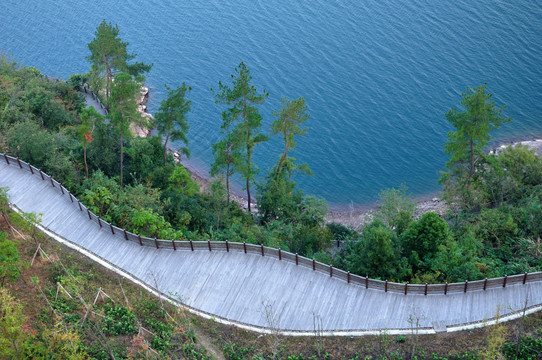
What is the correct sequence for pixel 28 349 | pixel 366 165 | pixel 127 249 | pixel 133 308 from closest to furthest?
pixel 28 349, pixel 133 308, pixel 127 249, pixel 366 165

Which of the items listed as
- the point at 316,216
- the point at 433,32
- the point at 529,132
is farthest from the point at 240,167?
the point at 433,32

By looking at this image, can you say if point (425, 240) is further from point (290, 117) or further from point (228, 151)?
point (228, 151)

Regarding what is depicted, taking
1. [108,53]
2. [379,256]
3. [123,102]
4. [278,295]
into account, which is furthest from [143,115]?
[379,256]

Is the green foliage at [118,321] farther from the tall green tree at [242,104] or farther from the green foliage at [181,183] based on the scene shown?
the tall green tree at [242,104]

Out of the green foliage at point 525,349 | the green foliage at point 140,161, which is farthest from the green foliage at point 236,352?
the green foliage at point 140,161

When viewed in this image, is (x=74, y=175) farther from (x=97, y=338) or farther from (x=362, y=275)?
(x=362, y=275)

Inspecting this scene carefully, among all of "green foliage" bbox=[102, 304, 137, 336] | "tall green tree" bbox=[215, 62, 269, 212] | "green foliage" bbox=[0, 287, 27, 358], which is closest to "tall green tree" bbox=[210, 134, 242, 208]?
"tall green tree" bbox=[215, 62, 269, 212]
